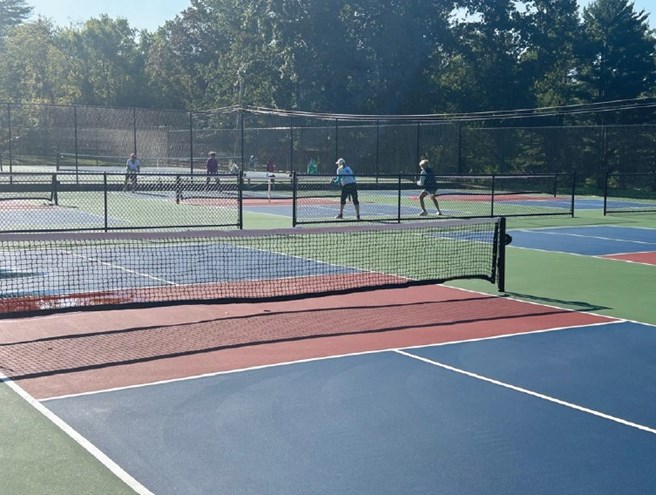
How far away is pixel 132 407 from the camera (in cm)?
705

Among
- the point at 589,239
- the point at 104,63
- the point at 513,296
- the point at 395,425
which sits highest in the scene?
the point at 104,63

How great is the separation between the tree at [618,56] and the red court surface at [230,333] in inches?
1957

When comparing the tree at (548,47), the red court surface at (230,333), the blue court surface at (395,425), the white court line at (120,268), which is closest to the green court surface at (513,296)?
the blue court surface at (395,425)

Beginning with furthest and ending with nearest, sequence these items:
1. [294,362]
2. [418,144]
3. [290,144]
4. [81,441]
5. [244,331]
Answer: [418,144], [290,144], [244,331], [294,362], [81,441]

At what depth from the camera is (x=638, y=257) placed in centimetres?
1770

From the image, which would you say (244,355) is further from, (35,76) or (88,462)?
(35,76)

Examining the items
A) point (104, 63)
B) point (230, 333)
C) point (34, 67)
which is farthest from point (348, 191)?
point (104, 63)

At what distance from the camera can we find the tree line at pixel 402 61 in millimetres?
59000

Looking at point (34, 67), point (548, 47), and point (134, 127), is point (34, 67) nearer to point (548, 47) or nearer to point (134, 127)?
point (134, 127)

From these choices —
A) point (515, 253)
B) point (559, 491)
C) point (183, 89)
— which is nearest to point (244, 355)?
point (559, 491)

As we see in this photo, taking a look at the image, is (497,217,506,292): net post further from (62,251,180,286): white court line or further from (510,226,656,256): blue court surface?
(510,226,656,256): blue court surface

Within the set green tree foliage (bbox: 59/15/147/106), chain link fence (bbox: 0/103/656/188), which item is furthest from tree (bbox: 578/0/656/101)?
green tree foliage (bbox: 59/15/147/106)

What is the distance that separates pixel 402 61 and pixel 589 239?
41404mm

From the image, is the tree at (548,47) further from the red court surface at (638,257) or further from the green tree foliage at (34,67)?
the red court surface at (638,257)
